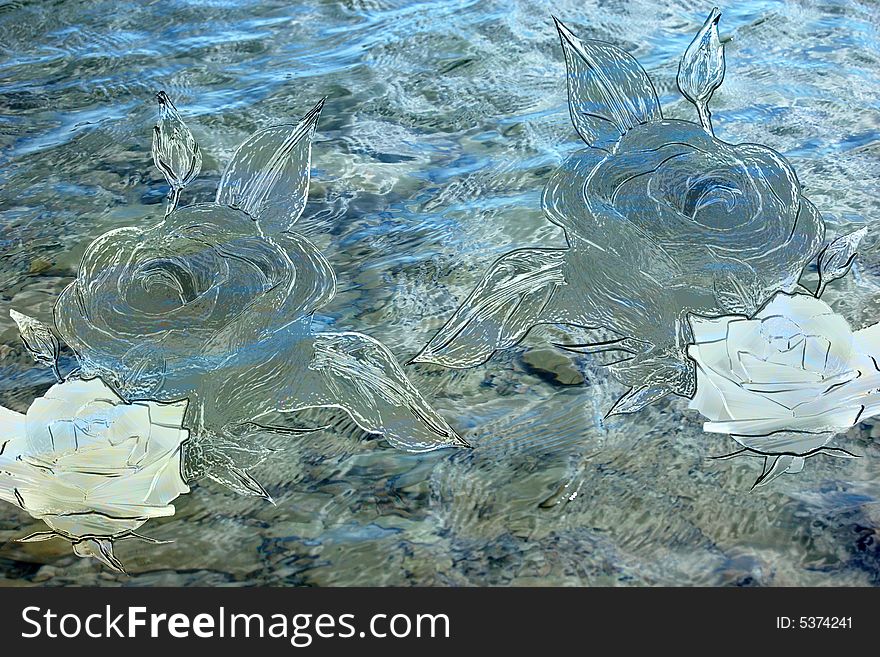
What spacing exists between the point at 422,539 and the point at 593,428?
131mm

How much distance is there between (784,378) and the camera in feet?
1.68

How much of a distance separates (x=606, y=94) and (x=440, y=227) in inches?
7.3

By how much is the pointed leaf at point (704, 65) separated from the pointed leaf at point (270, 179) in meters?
0.24

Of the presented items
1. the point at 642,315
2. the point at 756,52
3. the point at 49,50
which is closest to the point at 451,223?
the point at 642,315

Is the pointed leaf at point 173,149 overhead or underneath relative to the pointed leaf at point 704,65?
underneath

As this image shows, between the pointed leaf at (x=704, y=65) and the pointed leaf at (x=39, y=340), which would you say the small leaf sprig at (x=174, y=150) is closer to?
the pointed leaf at (x=39, y=340)

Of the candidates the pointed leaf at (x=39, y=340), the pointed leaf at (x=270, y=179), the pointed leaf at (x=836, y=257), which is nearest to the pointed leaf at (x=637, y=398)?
the pointed leaf at (x=836, y=257)

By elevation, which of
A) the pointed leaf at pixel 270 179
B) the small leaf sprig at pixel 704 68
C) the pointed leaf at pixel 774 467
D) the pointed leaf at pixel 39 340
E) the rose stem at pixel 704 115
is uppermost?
the small leaf sprig at pixel 704 68

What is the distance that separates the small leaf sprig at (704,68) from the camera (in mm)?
570

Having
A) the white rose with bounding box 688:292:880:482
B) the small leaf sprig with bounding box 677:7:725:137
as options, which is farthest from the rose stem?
the white rose with bounding box 688:292:880:482

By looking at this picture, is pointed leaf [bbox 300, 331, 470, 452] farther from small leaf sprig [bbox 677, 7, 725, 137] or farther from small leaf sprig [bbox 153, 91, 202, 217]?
small leaf sprig [bbox 677, 7, 725, 137]

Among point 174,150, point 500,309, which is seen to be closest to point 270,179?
point 174,150

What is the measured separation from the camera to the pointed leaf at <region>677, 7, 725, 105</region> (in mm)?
570

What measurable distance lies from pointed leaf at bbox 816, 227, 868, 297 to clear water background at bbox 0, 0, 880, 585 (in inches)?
3.4
